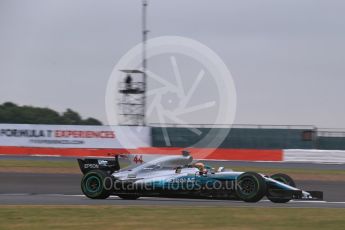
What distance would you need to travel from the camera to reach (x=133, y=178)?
556 inches

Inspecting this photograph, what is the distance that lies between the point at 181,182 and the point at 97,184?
1.79 m

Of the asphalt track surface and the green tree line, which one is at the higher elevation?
the green tree line

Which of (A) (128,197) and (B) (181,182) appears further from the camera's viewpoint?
(A) (128,197)

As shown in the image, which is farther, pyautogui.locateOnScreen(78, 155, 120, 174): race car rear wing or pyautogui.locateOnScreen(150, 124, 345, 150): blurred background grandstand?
pyautogui.locateOnScreen(150, 124, 345, 150): blurred background grandstand

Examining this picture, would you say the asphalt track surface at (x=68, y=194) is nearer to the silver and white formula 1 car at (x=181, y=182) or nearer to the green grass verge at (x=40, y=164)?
the silver and white formula 1 car at (x=181, y=182)

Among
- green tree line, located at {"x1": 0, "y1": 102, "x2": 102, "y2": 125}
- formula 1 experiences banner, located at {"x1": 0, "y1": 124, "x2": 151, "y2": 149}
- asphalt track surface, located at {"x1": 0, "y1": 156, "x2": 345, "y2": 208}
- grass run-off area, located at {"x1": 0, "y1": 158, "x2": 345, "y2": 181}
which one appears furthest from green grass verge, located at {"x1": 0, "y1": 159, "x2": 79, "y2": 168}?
green tree line, located at {"x1": 0, "y1": 102, "x2": 102, "y2": 125}

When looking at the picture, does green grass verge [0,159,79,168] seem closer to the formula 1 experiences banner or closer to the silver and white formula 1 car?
the formula 1 experiences banner

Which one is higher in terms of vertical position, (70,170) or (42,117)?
(42,117)

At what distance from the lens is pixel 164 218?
10055mm

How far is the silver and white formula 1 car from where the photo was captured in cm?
1305

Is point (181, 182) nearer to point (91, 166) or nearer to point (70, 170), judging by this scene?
point (91, 166)

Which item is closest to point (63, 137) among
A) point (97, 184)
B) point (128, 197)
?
point (128, 197)

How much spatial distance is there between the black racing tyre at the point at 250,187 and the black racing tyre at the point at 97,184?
2.70 metres

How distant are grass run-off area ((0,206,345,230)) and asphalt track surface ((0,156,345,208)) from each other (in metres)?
1.25
